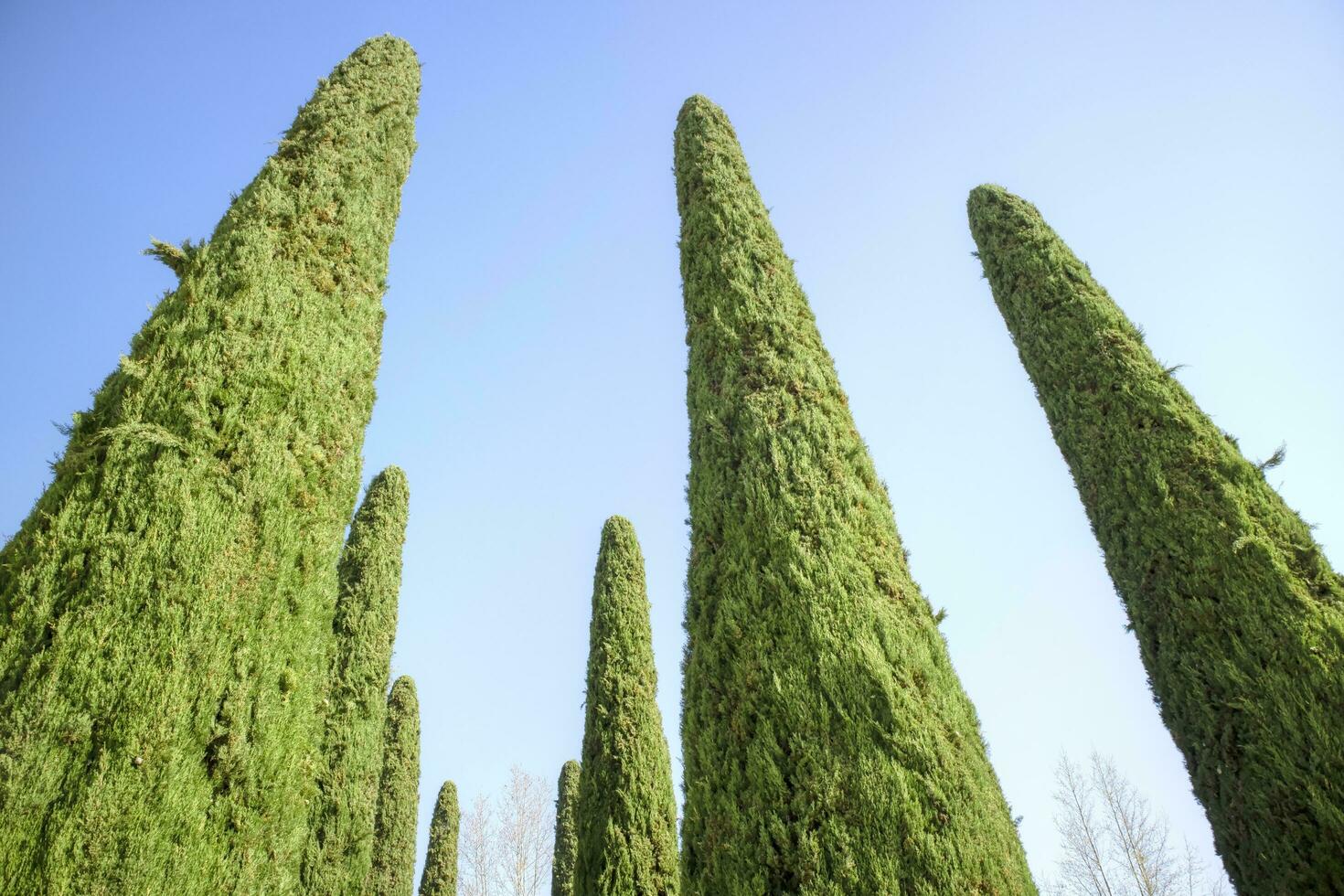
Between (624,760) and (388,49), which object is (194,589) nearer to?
(388,49)

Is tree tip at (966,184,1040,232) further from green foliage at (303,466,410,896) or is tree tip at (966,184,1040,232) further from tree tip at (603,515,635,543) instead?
green foliage at (303,466,410,896)

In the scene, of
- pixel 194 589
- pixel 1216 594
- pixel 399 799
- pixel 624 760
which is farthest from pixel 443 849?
pixel 1216 594

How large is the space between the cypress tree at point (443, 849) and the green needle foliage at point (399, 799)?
13.7ft

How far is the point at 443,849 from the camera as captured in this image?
17.8 meters

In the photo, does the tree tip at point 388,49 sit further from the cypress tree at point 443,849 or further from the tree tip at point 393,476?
the cypress tree at point 443,849

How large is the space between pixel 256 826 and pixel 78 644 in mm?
1377

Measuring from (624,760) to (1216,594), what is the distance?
8.41 metres

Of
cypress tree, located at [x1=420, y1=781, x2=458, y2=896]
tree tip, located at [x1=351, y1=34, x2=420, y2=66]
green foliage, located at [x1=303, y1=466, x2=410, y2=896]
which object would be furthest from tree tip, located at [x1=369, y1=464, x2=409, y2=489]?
cypress tree, located at [x1=420, y1=781, x2=458, y2=896]

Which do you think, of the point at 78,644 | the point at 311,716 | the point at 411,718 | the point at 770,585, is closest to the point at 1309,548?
the point at 770,585

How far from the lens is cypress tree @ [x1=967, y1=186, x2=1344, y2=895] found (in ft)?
18.1

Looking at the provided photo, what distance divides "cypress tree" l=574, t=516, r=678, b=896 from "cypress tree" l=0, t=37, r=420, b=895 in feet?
22.9

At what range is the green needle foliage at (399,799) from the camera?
42.4 feet

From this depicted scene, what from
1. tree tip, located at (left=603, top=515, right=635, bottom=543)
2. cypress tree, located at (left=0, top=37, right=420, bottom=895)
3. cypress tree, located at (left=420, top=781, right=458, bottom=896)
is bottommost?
cypress tree, located at (left=420, top=781, right=458, bottom=896)

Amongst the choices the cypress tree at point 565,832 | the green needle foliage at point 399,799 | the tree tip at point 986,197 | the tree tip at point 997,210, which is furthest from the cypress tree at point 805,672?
the cypress tree at point 565,832
